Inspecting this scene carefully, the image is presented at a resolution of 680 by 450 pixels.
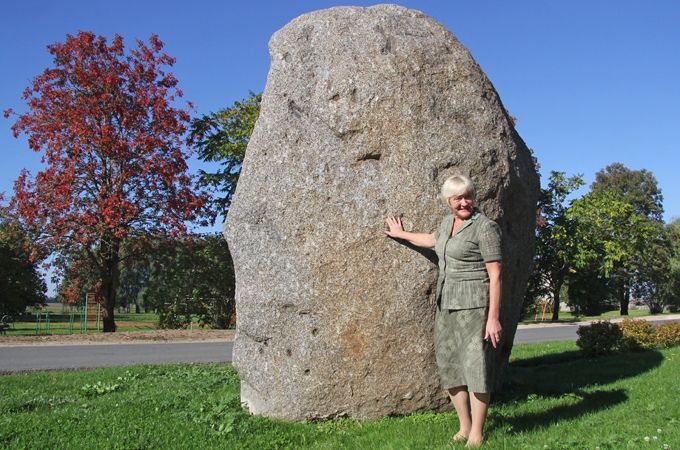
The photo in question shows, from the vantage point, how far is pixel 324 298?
6395 mm

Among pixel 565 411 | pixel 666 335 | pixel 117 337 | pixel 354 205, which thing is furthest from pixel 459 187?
pixel 117 337

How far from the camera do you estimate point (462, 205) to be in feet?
18.5

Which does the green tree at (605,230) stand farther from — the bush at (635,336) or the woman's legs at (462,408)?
the woman's legs at (462,408)

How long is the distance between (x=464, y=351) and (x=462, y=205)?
1.31 meters

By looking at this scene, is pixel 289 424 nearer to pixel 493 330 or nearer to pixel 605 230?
pixel 493 330

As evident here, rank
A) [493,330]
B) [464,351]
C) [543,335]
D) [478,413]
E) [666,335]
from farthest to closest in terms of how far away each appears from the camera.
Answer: [543,335] < [666,335] < [464,351] < [478,413] < [493,330]

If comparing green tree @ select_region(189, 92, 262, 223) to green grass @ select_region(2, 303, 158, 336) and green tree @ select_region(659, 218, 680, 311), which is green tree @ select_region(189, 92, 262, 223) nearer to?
green grass @ select_region(2, 303, 158, 336)

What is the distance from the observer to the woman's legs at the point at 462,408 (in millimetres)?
5633

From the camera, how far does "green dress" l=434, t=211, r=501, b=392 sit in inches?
212

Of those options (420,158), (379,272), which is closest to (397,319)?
(379,272)

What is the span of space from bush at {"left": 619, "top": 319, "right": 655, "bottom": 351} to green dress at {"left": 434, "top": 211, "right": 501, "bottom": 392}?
33.1 feet

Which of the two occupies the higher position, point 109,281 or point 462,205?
point 462,205

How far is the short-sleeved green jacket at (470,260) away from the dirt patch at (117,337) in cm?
1585

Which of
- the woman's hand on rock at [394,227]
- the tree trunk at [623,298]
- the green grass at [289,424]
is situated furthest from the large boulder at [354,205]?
the tree trunk at [623,298]
